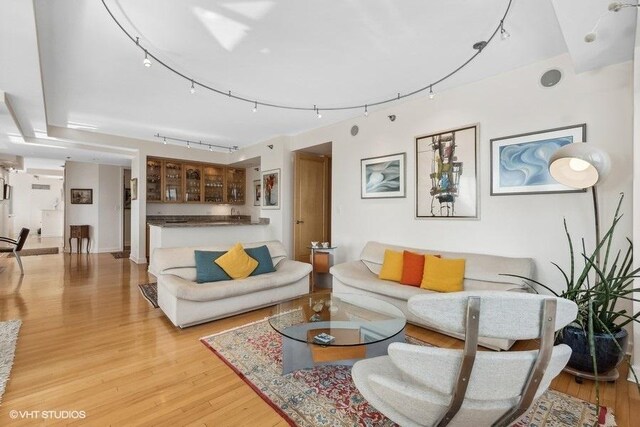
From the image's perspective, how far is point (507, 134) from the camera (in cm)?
311

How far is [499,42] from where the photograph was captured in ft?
8.46

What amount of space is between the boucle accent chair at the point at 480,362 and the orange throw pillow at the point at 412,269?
2.10 metres

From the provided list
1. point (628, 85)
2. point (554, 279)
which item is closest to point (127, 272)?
point (554, 279)

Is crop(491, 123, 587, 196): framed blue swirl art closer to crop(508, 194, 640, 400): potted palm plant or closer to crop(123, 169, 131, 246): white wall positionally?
crop(508, 194, 640, 400): potted palm plant

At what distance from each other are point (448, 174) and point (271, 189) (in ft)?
11.4

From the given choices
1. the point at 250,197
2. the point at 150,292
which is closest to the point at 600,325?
the point at 150,292

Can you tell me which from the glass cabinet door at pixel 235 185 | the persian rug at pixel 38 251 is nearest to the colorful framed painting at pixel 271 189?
the glass cabinet door at pixel 235 185

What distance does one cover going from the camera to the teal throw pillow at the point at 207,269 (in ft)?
11.1

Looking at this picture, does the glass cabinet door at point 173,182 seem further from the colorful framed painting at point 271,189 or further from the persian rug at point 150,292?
the persian rug at point 150,292

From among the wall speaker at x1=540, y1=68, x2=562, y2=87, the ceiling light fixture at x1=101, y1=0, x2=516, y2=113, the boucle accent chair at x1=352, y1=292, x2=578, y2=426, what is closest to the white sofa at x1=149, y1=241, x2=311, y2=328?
the ceiling light fixture at x1=101, y1=0, x2=516, y2=113

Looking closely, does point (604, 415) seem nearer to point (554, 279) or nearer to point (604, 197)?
point (554, 279)

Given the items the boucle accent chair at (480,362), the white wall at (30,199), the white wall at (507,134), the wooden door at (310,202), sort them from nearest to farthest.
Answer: the boucle accent chair at (480,362) < the white wall at (507,134) < the wooden door at (310,202) < the white wall at (30,199)

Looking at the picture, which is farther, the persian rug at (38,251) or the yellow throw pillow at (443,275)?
the persian rug at (38,251)

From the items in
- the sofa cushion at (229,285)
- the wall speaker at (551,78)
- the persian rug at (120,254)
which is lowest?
the persian rug at (120,254)
